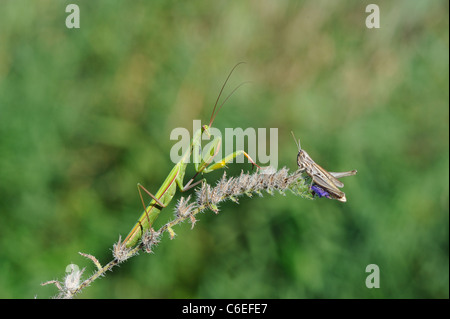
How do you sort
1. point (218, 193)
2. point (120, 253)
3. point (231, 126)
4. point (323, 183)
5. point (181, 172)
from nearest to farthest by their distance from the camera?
point (120, 253), point (218, 193), point (323, 183), point (181, 172), point (231, 126)

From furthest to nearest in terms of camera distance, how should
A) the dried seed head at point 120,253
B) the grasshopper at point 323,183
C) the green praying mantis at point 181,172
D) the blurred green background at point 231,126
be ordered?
the blurred green background at point 231,126 < the green praying mantis at point 181,172 < the grasshopper at point 323,183 < the dried seed head at point 120,253

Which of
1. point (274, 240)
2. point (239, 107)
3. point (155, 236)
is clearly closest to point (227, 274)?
point (274, 240)

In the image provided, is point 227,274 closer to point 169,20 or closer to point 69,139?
point 69,139

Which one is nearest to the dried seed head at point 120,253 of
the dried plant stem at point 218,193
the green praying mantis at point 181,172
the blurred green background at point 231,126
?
the dried plant stem at point 218,193

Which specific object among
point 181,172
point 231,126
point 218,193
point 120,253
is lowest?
point 120,253

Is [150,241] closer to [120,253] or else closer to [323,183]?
[120,253]

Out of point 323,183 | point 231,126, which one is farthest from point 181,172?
point 231,126

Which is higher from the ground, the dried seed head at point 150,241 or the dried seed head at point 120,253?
the dried seed head at point 150,241

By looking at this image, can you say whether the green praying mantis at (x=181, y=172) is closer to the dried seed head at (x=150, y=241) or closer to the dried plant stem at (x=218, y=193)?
the dried plant stem at (x=218, y=193)

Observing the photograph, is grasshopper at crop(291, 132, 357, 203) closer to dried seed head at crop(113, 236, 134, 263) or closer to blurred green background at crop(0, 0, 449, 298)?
dried seed head at crop(113, 236, 134, 263)
